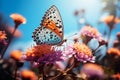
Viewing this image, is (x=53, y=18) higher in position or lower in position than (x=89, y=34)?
higher

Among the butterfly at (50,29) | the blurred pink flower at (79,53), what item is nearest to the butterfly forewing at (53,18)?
the butterfly at (50,29)

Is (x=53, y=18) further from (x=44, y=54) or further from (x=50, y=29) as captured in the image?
(x=44, y=54)

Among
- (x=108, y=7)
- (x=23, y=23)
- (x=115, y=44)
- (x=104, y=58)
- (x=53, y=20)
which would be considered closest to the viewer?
(x=53, y=20)

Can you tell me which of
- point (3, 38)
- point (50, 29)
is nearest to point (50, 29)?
point (50, 29)

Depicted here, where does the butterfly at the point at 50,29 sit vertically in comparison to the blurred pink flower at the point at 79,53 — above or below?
above

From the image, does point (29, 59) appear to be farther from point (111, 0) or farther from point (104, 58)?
point (111, 0)

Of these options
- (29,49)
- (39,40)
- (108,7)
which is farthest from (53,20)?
(108,7)

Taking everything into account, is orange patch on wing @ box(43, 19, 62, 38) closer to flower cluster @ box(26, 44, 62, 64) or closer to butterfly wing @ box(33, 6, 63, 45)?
butterfly wing @ box(33, 6, 63, 45)

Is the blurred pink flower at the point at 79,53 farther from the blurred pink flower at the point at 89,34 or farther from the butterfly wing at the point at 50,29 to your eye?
the blurred pink flower at the point at 89,34
